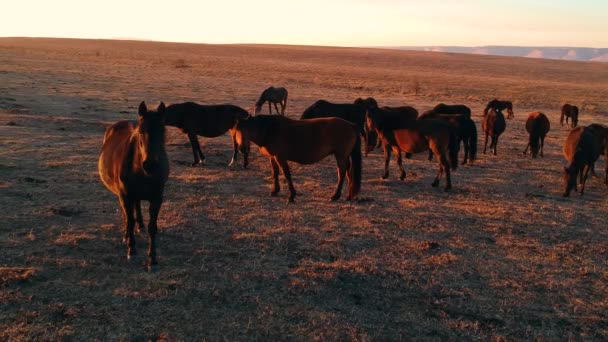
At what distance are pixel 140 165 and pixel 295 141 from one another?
12.1ft

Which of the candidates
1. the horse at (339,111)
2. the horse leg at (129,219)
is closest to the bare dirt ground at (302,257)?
the horse leg at (129,219)

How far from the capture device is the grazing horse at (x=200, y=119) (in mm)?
11109

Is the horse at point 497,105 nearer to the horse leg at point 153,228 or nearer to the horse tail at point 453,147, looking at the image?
the horse tail at point 453,147

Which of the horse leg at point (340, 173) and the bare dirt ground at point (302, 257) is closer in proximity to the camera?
the bare dirt ground at point (302, 257)

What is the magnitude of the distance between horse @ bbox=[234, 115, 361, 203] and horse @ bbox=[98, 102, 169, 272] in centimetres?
268

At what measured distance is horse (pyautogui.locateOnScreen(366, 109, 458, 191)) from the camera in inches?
382

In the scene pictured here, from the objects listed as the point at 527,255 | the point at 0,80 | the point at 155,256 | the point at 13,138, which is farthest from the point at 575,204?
the point at 0,80

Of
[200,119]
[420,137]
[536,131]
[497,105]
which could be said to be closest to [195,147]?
[200,119]

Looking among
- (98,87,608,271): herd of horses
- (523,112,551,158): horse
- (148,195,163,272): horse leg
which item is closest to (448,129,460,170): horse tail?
(98,87,608,271): herd of horses

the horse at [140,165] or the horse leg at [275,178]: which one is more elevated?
the horse at [140,165]

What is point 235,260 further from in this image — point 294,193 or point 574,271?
point 574,271

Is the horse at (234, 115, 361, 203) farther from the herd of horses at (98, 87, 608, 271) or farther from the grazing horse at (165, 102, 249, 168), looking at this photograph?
the grazing horse at (165, 102, 249, 168)

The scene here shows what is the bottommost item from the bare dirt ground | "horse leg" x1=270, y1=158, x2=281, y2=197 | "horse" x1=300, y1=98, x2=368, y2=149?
the bare dirt ground

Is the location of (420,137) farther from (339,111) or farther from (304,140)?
(339,111)
